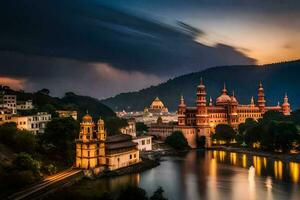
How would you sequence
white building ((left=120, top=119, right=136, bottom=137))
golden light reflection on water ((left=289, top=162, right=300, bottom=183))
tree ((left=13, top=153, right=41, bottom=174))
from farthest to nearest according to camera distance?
1. white building ((left=120, top=119, right=136, bottom=137))
2. golden light reflection on water ((left=289, top=162, right=300, bottom=183))
3. tree ((left=13, top=153, right=41, bottom=174))

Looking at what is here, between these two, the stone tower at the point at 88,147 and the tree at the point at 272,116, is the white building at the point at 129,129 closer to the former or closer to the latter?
the tree at the point at 272,116

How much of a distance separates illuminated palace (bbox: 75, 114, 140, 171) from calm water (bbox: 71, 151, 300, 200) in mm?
2240

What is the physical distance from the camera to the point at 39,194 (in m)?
27.7

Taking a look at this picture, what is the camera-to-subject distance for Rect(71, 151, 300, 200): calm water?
105ft

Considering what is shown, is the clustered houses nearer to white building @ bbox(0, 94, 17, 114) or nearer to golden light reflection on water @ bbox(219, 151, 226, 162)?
white building @ bbox(0, 94, 17, 114)

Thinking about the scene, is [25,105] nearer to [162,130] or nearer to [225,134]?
[162,130]

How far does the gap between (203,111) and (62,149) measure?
32407mm

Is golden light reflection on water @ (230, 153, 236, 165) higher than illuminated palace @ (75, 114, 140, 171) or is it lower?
lower

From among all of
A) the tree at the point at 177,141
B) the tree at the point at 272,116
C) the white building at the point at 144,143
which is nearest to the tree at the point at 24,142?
the white building at the point at 144,143

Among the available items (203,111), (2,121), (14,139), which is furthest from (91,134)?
(203,111)

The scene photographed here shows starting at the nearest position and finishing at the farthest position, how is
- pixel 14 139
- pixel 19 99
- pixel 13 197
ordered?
1. pixel 13 197
2. pixel 14 139
3. pixel 19 99

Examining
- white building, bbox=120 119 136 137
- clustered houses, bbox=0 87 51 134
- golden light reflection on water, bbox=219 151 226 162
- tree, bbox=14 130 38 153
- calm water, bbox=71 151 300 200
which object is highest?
clustered houses, bbox=0 87 51 134

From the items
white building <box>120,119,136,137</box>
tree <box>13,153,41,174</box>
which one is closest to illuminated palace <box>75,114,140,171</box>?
tree <box>13,153,41,174</box>

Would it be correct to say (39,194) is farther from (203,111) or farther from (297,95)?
(297,95)
